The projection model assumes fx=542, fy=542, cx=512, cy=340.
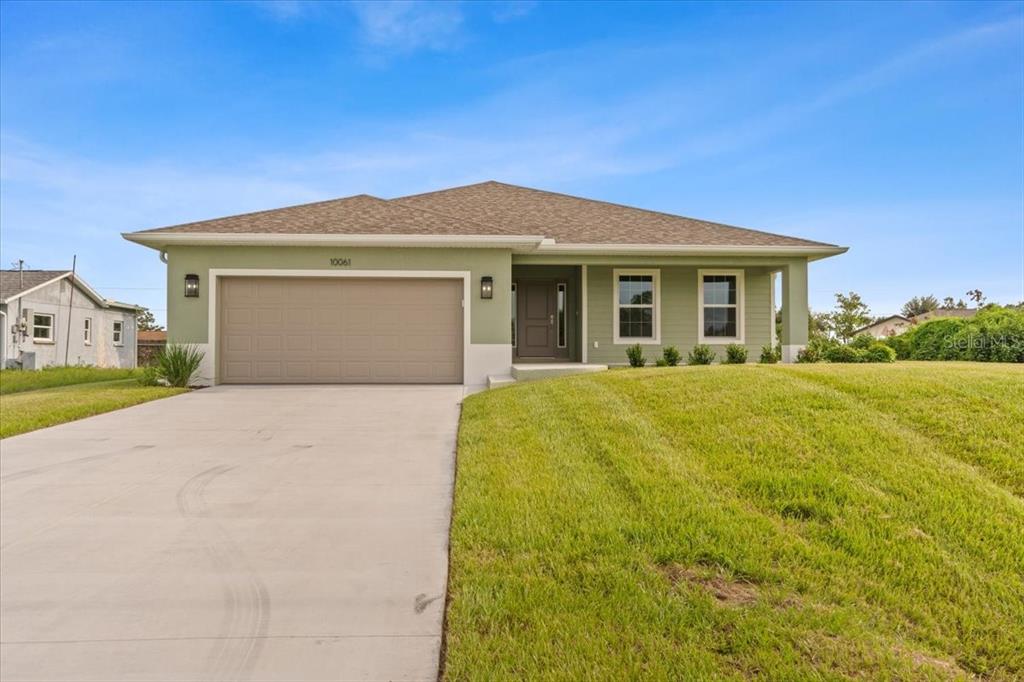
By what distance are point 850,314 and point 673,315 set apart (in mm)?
15472

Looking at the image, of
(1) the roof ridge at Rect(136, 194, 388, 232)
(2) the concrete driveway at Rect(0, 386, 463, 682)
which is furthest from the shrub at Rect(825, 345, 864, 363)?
(1) the roof ridge at Rect(136, 194, 388, 232)

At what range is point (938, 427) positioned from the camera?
4535mm

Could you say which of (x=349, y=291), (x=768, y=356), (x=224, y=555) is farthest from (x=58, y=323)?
(x=768, y=356)

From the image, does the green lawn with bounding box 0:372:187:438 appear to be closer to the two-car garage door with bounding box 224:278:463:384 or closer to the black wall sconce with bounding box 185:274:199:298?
the two-car garage door with bounding box 224:278:463:384

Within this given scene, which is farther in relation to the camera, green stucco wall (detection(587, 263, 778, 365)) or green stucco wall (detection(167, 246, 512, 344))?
green stucco wall (detection(587, 263, 778, 365))

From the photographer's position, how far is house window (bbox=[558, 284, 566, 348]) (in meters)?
14.0

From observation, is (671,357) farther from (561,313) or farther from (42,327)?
(42,327)

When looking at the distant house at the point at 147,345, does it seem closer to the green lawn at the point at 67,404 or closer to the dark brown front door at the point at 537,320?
the green lawn at the point at 67,404

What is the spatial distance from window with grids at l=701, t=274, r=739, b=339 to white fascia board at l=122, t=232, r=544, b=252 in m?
4.92

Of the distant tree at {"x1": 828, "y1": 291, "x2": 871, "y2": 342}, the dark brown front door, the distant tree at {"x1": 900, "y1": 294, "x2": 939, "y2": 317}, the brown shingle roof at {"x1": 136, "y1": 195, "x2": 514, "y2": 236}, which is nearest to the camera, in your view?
the brown shingle roof at {"x1": 136, "y1": 195, "x2": 514, "y2": 236}

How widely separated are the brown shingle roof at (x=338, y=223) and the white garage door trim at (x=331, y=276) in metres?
0.77

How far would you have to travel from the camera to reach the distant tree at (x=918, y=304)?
1705 inches

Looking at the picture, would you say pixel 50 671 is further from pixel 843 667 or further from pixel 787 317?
pixel 787 317

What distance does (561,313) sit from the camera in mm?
14070
